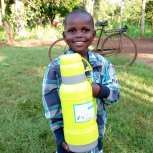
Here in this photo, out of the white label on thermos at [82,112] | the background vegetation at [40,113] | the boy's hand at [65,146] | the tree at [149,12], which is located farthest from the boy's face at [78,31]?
the tree at [149,12]

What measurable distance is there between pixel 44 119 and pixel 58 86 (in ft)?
6.59

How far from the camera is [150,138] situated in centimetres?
326

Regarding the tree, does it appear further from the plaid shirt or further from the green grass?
the plaid shirt

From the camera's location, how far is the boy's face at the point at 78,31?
1758 mm

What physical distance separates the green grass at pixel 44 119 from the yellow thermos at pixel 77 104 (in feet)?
5.16

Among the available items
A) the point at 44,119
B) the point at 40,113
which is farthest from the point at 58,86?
the point at 40,113

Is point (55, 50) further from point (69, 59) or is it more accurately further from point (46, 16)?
point (46, 16)

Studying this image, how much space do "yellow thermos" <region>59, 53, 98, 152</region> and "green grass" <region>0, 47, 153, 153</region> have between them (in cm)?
157

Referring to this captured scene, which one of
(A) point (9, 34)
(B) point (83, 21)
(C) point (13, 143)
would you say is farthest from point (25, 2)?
(B) point (83, 21)

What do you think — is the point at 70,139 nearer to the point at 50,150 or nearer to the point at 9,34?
the point at 50,150

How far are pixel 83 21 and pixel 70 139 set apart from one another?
65 cm

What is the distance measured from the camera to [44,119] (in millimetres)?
3717

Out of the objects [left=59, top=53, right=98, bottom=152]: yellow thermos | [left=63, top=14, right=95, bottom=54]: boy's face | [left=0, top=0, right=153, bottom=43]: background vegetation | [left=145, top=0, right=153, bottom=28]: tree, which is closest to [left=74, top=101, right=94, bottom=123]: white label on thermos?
[left=59, top=53, right=98, bottom=152]: yellow thermos

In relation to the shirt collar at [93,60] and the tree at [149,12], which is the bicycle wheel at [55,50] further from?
the tree at [149,12]
